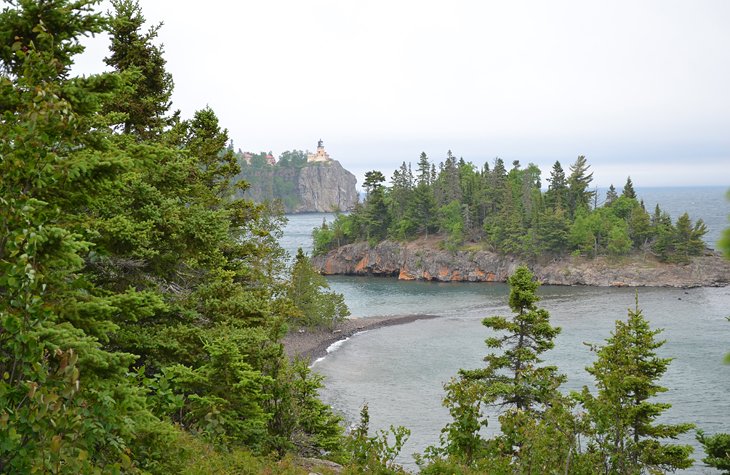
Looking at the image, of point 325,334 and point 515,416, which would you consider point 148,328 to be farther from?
point 325,334

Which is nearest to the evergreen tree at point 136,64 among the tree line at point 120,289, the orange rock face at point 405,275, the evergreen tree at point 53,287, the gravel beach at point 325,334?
the tree line at point 120,289

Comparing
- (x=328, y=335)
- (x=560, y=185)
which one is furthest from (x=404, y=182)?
→ (x=328, y=335)

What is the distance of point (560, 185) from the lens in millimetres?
108312

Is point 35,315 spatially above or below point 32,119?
below

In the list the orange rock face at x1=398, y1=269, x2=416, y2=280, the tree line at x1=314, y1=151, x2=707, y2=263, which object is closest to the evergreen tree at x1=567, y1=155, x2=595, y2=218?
the tree line at x1=314, y1=151, x2=707, y2=263

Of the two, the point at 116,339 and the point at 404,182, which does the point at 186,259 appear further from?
the point at 404,182

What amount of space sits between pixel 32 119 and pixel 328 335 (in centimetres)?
5567

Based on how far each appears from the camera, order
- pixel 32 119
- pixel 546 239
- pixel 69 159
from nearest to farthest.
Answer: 1. pixel 32 119
2. pixel 69 159
3. pixel 546 239

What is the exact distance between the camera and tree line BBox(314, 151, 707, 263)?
308ft

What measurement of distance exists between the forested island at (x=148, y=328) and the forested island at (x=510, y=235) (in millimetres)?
75608

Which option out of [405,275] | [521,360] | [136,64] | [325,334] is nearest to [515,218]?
[405,275]

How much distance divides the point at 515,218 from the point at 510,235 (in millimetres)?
3009

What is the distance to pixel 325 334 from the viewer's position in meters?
59.3

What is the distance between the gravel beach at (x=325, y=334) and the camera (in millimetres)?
52000
